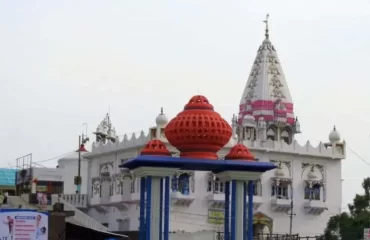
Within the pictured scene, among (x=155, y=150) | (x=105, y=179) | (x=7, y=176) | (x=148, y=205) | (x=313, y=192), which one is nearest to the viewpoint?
(x=148, y=205)

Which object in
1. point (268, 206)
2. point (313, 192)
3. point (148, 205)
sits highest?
point (313, 192)

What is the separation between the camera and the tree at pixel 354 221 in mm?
36031

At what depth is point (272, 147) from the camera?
4956cm

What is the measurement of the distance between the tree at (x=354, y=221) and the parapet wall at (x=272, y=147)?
11.3 metres

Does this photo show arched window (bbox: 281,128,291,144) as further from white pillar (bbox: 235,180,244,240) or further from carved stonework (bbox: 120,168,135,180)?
white pillar (bbox: 235,180,244,240)

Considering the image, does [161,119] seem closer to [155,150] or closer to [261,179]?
[261,179]

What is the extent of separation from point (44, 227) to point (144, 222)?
28.7ft

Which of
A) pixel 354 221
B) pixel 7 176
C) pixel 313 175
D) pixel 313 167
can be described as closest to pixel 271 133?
pixel 313 167

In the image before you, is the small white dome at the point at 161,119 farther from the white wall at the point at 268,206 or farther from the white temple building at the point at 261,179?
the white wall at the point at 268,206

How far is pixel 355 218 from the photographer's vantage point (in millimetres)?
36688

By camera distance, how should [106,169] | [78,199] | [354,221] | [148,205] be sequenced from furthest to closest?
[78,199] < [106,169] < [354,221] < [148,205]

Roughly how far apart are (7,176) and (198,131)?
45909 millimetres

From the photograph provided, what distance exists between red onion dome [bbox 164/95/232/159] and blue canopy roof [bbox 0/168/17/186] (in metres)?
44.1

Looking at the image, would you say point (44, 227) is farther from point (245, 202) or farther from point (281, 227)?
point (281, 227)
